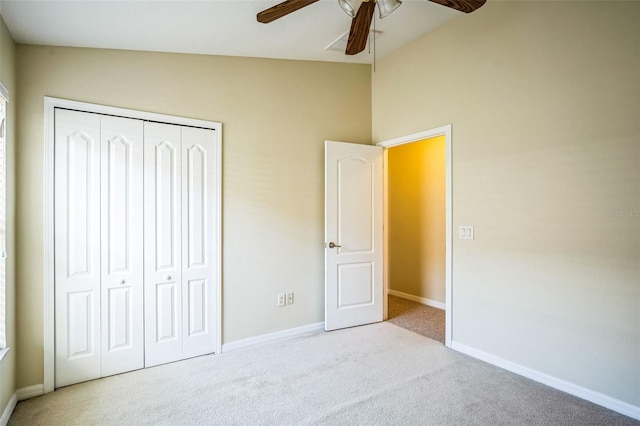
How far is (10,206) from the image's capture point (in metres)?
2.14

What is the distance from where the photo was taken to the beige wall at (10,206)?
6.68ft

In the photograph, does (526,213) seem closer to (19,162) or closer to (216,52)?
(216,52)

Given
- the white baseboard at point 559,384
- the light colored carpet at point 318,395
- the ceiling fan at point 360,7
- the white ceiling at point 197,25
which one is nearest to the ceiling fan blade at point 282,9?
the ceiling fan at point 360,7

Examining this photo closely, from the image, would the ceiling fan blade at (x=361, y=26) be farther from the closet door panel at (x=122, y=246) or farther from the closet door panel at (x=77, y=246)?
the closet door panel at (x=77, y=246)

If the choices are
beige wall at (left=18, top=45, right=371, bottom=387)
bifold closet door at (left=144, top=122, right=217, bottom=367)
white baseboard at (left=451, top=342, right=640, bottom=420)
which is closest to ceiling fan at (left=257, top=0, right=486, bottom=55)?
beige wall at (left=18, top=45, right=371, bottom=387)

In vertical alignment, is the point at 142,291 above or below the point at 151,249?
below

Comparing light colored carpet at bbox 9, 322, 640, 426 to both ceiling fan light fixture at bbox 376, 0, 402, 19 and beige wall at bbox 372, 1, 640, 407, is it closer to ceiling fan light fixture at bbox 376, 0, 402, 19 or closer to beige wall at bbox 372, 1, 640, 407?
beige wall at bbox 372, 1, 640, 407

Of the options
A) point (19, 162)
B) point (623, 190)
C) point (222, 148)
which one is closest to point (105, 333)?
point (19, 162)

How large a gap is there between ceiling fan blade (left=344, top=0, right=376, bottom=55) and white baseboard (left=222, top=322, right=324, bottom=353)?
260cm

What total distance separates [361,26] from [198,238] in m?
2.08

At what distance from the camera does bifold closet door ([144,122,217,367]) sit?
8.95 feet

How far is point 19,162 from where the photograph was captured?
88.4 inches

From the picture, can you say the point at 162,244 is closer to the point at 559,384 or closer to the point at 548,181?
the point at 548,181

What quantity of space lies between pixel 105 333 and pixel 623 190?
145 inches
